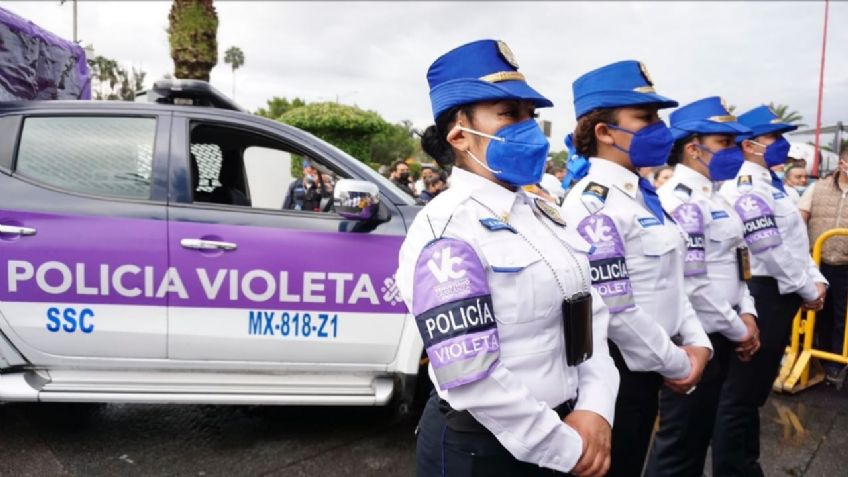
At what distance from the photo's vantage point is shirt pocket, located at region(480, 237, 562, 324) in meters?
1.34

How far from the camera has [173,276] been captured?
10.1 ft

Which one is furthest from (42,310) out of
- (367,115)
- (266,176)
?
(367,115)

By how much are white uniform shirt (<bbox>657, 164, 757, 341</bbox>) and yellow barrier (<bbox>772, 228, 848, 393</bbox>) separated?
7.75 ft

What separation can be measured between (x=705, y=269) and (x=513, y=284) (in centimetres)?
139

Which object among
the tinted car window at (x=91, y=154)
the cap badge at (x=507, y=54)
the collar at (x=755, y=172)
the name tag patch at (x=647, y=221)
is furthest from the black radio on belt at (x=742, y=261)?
the tinted car window at (x=91, y=154)

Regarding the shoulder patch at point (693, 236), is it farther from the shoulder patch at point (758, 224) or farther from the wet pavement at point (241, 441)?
the wet pavement at point (241, 441)

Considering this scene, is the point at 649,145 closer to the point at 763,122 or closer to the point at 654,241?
the point at 654,241

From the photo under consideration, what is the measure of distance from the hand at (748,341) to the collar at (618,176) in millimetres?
914

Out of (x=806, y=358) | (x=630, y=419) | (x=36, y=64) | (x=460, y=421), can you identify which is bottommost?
(x=806, y=358)

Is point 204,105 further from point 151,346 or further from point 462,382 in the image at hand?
point 462,382

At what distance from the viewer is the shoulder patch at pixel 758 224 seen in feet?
9.67

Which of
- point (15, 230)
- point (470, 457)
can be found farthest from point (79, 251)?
point (470, 457)

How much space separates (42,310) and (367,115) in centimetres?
A: 1729

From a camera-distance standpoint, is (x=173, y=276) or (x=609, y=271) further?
(x=173, y=276)
